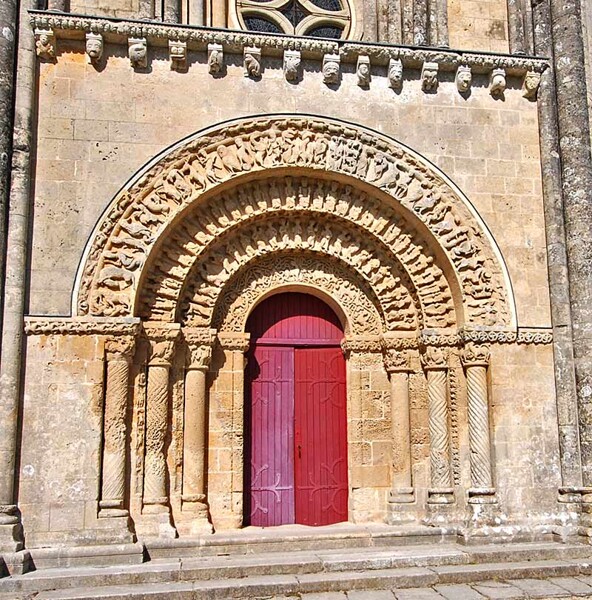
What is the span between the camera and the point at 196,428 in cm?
765

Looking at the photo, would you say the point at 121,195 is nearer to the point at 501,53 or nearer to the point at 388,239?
the point at 388,239

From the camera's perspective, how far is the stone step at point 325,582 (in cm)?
611

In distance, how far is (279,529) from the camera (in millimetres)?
7816

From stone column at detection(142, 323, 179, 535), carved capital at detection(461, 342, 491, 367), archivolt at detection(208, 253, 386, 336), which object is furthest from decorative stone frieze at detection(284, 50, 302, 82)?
carved capital at detection(461, 342, 491, 367)

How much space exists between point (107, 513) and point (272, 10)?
6207 millimetres

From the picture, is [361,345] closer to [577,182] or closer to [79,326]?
[577,182]

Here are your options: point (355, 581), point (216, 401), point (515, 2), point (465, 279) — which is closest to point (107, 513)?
point (216, 401)

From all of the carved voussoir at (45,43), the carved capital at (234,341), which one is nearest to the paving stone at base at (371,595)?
the carved capital at (234,341)

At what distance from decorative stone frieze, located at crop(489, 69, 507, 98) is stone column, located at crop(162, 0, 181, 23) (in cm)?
376

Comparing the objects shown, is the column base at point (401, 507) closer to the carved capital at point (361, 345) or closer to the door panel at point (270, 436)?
the door panel at point (270, 436)

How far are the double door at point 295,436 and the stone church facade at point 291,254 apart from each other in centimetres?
6

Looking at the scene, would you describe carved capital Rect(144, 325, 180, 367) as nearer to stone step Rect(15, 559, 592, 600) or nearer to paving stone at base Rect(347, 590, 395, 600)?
stone step Rect(15, 559, 592, 600)

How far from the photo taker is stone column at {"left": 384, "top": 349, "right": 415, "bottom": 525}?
26.0 ft

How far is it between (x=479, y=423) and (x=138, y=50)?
5.49 metres
